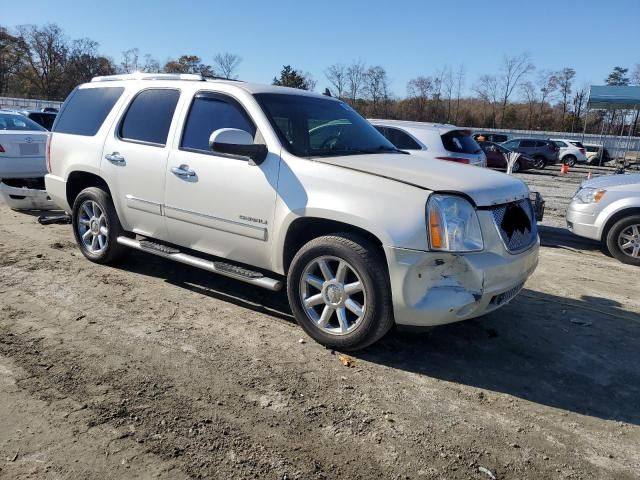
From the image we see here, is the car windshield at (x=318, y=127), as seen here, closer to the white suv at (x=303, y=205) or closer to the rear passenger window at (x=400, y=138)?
the white suv at (x=303, y=205)

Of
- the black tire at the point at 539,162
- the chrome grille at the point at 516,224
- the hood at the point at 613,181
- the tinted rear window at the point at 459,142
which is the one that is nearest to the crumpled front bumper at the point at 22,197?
the tinted rear window at the point at 459,142

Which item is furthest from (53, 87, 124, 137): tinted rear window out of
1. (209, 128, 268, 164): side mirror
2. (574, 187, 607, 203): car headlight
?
(574, 187, 607, 203): car headlight

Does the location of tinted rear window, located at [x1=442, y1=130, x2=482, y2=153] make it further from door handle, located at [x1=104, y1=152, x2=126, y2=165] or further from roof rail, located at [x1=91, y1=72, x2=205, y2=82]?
door handle, located at [x1=104, y1=152, x2=126, y2=165]

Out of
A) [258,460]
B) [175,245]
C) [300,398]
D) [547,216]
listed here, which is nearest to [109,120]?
[175,245]

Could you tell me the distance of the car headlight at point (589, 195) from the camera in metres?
7.57

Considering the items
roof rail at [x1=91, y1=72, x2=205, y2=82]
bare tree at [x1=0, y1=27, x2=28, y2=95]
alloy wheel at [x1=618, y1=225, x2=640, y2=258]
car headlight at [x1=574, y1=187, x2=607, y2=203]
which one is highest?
bare tree at [x1=0, y1=27, x2=28, y2=95]

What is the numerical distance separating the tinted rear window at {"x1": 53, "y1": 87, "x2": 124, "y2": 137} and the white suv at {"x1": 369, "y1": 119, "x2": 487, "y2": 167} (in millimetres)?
4174

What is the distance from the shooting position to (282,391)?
3.40m

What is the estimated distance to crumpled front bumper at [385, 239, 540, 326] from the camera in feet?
11.5

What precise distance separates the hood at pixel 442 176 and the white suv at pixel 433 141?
13.1 feet

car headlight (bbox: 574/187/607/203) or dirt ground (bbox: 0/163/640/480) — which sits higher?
car headlight (bbox: 574/187/607/203)

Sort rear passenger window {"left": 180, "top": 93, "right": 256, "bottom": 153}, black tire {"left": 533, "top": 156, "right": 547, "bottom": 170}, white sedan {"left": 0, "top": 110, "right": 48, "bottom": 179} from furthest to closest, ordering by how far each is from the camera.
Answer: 1. black tire {"left": 533, "top": 156, "right": 547, "bottom": 170}
2. white sedan {"left": 0, "top": 110, "right": 48, "bottom": 179}
3. rear passenger window {"left": 180, "top": 93, "right": 256, "bottom": 153}

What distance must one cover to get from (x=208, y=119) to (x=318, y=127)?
98 centimetres

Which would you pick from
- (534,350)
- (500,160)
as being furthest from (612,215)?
(500,160)
